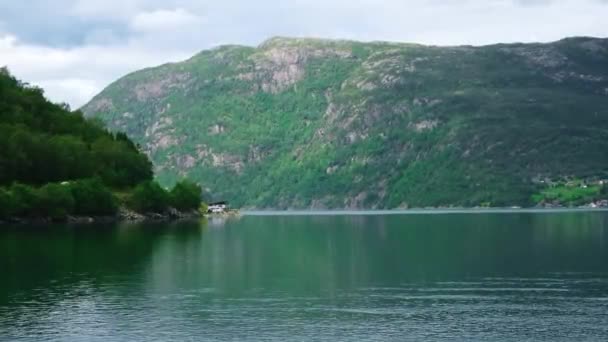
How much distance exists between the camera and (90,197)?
18275 centimetres

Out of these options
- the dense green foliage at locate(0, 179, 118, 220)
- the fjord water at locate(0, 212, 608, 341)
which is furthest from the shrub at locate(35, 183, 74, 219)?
the fjord water at locate(0, 212, 608, 341)

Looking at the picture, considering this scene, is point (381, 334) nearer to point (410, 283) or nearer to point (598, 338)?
point (598, 338)

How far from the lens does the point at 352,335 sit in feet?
143

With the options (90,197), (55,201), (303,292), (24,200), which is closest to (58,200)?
(55,201)

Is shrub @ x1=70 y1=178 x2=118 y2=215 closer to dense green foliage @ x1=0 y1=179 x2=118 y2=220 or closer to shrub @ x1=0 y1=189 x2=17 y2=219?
dense green foliage @ x1=0 y1=179 x2=118 y2=220

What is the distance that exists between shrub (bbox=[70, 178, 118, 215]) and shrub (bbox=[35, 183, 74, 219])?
3.80 metres

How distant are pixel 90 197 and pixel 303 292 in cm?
12964

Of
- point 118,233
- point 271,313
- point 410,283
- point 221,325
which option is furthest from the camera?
point 118,233

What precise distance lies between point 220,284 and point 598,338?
30959 millimetres

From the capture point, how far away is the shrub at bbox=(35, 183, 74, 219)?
170500mm

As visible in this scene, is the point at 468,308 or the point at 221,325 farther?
the point at 468,308

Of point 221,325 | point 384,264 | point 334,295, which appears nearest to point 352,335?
point 221,325

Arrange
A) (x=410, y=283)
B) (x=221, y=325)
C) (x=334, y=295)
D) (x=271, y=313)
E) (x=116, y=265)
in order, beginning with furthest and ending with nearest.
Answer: (x=116, y=265), (x=410, y=283), (x=334, y=295), (x=271, y=313), (x=221, y=325)

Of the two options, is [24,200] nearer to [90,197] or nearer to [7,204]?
[7,204]
